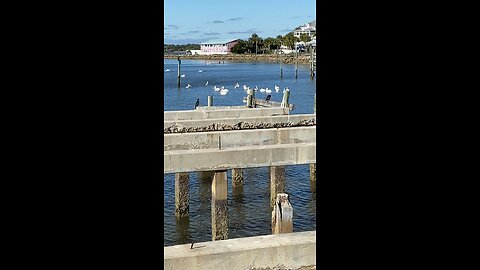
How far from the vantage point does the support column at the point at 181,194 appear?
13.8m

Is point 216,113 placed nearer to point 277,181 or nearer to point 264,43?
point 277,181

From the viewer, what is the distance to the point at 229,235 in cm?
1354

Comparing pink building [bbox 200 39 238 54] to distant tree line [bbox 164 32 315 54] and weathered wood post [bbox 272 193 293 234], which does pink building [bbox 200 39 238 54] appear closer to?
distant tree line [bbox 164 32 315 54]

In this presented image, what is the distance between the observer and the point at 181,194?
46.0 ft

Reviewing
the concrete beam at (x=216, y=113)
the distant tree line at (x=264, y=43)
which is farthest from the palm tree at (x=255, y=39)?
the concrete beam at (x=216, y=113)

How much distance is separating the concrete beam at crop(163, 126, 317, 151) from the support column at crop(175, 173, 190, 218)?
3.47ft

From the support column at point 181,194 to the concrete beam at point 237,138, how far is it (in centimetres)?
106

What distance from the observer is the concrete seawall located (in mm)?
6828

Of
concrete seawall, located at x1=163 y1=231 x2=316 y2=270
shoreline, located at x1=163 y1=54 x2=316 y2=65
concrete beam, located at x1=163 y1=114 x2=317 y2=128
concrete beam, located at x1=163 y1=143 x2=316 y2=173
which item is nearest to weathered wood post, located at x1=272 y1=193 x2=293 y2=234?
concrete beam, located at x1=163 y1=143 x2=316 y2=173

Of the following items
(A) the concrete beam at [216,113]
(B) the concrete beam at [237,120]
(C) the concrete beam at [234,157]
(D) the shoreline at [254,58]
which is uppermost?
(D) the shoreline at [254,58]

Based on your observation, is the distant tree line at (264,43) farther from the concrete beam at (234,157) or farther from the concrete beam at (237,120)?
the concrete beam at (234,157)

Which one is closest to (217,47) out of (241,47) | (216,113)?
(241,47)
